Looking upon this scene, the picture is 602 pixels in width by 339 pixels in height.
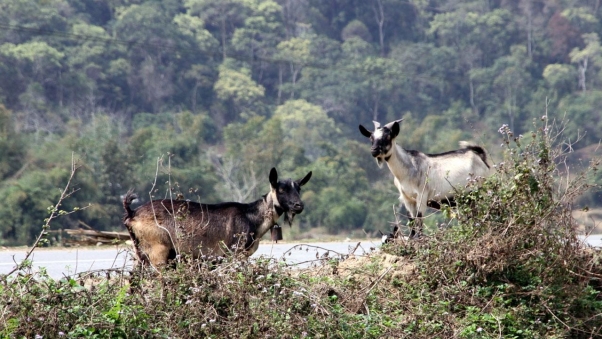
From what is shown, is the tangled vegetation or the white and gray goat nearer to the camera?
the tangled vegetation

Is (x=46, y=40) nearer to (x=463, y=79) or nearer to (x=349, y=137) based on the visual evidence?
(x=349, y=137)

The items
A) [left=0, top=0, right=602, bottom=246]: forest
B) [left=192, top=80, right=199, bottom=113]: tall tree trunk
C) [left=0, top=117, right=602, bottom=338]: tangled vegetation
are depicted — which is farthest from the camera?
[left=192, top=80, right=199, bottom=113]: tall tree trunk

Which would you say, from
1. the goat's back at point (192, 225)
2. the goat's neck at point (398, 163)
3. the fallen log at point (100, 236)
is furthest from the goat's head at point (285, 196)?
the goat's neck at point (398, 163)

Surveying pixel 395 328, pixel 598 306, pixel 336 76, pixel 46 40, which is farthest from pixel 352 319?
pixel 336 76

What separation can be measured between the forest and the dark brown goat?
25081mm

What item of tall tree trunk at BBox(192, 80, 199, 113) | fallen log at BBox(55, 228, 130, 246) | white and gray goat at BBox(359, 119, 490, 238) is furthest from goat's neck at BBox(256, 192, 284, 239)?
tall tree trunk at BBox(192, 80, 199, 113)

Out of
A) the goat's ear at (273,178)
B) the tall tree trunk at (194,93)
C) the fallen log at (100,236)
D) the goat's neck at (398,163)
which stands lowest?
the tall tree trunk at (194,93)

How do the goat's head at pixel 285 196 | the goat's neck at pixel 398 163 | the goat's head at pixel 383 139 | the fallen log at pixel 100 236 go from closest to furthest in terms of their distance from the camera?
the goat's head at pixel 285 196
the fallen log at pixel 100 236
the goat's head at pixel 383 139
the goat's neck at pixel 398 163

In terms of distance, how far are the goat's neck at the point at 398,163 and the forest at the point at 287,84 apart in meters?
23.3

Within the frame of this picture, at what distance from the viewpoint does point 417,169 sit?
13.3 meters

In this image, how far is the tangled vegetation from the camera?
7609 mm

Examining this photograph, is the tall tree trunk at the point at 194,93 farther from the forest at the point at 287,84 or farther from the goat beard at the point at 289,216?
the goat beard at the point at 289,216

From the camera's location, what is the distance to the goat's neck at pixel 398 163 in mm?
13219

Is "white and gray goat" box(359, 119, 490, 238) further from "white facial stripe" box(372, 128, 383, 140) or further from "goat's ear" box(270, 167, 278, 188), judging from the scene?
"goat's ear" box(270, 167, 278, 188)
